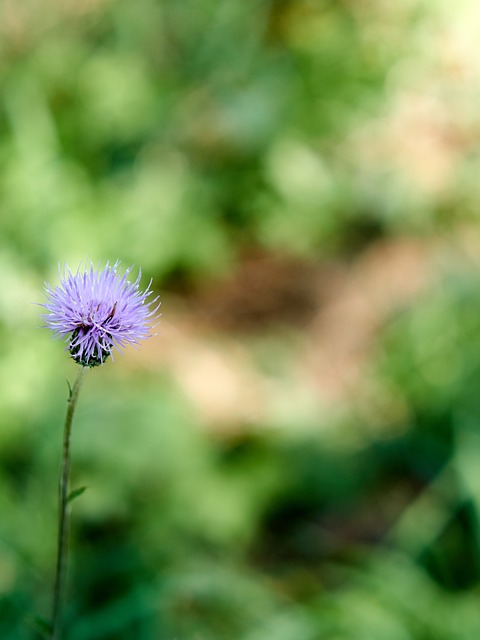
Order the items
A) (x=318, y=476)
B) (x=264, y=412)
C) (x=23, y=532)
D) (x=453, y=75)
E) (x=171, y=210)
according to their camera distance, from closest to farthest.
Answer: (x=23, y=532) < (x=318, y=476) < (x=264, y=412) < (x=171, y=210) < (x=453, y=75)

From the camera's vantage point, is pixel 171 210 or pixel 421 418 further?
pixel 171 210

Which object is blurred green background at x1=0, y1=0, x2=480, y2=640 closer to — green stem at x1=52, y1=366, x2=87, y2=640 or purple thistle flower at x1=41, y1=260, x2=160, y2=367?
green stem at x1=52, y1=366, x2=87, y2=640

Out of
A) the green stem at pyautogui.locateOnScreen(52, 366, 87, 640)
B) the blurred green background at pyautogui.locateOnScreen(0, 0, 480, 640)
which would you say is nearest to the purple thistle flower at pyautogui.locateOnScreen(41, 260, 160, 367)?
the green stem at pyautogui.locateOnScreen(52, 366, 87, 640)

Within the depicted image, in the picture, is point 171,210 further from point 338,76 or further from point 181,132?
point 338,76

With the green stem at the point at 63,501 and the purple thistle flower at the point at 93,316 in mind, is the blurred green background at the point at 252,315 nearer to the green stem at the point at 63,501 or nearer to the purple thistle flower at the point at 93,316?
the green stem at the point at 63,501

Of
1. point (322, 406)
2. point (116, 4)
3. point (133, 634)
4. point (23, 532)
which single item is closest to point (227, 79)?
point (116, 4)

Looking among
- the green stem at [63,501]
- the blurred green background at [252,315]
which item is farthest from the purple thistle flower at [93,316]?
the blurred green background at [252,315]
